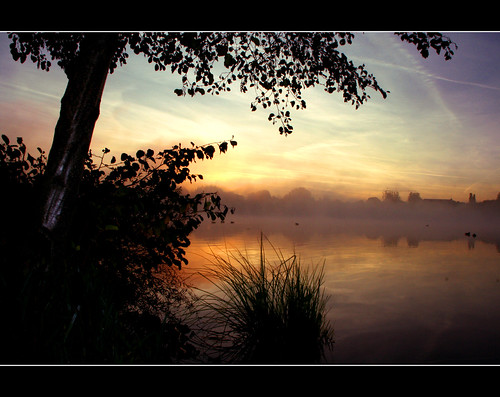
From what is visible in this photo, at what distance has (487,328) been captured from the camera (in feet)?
23.4

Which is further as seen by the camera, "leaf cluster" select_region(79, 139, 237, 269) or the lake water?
the lake water

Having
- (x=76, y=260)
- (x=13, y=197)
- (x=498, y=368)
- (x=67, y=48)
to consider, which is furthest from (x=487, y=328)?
(x=67, y=48)

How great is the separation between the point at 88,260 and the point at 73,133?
4.25 ft

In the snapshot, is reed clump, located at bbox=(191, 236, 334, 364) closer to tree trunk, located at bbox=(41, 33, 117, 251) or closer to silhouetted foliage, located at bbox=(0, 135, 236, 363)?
silhouetted foliage, located at bbox=(0, 135, 236, 363)

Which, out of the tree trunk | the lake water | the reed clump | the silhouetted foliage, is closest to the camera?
the silhouetted foliage

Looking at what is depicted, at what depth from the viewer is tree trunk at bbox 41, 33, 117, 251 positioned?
2797 millimetres

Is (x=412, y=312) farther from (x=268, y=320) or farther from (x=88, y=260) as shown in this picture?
(x=88, y=260)

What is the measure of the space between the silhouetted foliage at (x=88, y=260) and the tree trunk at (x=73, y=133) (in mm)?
145

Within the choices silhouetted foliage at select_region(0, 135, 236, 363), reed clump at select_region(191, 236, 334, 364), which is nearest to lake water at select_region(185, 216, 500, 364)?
reed clump at select_region(191, 236, 334, 364)

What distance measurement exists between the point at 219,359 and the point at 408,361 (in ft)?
10.4

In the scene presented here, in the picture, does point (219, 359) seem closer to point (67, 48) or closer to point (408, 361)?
point (408, 361)

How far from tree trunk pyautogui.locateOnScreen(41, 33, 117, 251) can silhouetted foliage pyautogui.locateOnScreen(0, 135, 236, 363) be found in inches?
5.7

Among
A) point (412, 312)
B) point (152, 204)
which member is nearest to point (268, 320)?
point (152, 204)

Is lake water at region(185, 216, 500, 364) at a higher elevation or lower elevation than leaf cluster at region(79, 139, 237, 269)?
lower
